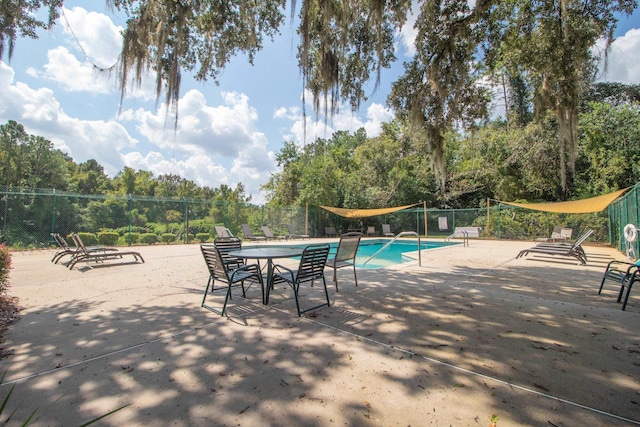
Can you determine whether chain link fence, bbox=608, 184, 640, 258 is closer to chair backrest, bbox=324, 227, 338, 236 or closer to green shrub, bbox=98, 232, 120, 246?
chair backrest, bbox=324, 227, 338, 236

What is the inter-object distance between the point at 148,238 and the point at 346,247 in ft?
31.0

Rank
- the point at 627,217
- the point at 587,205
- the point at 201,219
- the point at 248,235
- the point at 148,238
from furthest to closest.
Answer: the point at 248,235, the point at 201,219, the point at 148,238, the point at 587,205, the point at 627,217

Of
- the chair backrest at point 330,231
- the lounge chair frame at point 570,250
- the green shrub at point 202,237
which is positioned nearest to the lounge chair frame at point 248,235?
the green shrub at point 202,237

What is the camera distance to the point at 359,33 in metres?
6.07

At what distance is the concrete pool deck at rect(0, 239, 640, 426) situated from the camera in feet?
4.91

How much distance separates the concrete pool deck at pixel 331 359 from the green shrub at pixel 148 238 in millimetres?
7227

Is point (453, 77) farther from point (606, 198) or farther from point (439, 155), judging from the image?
point (606, 198)

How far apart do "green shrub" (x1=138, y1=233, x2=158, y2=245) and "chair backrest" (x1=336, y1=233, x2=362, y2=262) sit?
9305mm

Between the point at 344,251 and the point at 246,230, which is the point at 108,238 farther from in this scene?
the point at 344,251

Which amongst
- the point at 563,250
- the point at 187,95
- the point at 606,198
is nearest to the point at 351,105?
the point at 187,95

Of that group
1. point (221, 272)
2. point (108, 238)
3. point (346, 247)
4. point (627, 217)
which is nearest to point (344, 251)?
point (346, 247)

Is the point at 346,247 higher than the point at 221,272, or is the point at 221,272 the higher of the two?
the point at 346,247

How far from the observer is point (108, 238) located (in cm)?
1019

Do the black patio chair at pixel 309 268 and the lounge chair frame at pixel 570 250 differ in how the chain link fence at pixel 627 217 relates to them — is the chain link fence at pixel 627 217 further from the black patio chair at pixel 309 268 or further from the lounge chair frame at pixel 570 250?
the black patio chair at pixel 309 268
